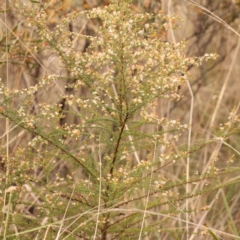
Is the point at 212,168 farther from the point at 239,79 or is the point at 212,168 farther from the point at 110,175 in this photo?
the point at 239,79

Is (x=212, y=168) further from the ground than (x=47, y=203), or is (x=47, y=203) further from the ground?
(x=212, y=168)

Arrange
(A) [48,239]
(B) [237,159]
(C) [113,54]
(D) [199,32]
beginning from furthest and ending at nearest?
(B) [237,159]
(D) [199,32]
(A) [48,239]
(C) [113,54]

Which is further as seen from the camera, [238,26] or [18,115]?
[238,26]

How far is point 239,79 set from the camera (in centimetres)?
340

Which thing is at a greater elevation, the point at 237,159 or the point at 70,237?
the point at 70,237

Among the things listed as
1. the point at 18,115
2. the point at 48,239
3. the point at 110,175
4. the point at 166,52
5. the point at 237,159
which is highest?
the point at 166,52

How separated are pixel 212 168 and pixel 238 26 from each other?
6.70 ft

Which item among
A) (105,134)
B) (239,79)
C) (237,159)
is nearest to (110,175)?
(105,134)

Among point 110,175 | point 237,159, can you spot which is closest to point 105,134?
point 110,175

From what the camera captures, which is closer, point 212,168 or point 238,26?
point 212,168

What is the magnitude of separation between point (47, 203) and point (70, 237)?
121mm

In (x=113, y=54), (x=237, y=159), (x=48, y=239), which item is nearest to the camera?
(x=113, y=54)

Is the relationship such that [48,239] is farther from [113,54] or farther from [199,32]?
[199,32]

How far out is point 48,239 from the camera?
150 centimetres
